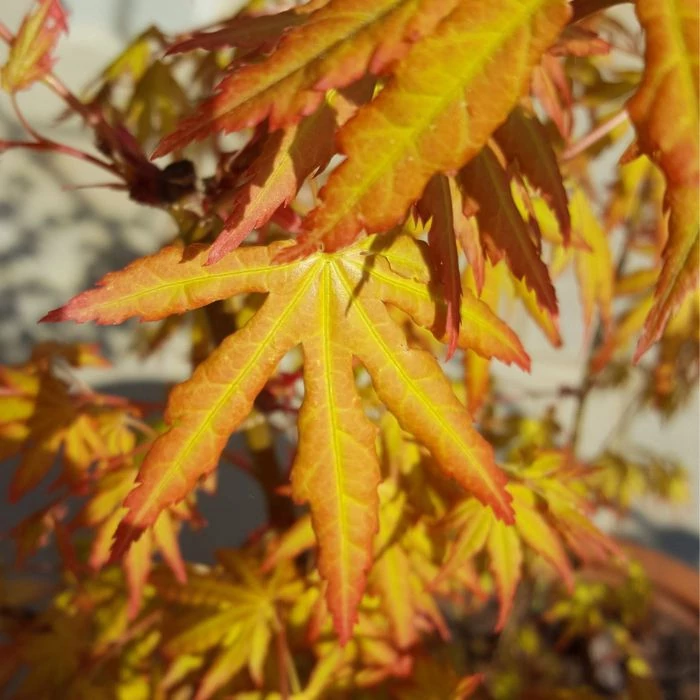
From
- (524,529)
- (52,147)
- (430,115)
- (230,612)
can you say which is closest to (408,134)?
(430,115)

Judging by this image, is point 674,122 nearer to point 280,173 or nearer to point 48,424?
point 280,173

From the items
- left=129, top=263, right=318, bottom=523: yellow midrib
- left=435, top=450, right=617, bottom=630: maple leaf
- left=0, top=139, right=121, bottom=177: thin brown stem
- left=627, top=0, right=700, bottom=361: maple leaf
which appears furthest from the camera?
left=435, top=450, right=617, bottom=630: maple leaf

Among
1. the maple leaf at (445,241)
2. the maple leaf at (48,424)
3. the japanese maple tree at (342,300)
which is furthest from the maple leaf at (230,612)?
the maple leaf at (445,241)

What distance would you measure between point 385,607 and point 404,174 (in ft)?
1.56

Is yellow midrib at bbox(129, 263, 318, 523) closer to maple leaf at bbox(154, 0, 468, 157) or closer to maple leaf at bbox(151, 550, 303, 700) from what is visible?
maple leaf at bbox(154, 0, 468, 157)

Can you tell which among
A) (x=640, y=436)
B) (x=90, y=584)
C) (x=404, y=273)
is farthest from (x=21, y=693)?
(x=640, y=436)

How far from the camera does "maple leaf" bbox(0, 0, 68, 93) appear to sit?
0.45m

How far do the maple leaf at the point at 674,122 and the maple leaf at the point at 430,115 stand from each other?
0.13 ft

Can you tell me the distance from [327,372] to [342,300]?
1.6 inches

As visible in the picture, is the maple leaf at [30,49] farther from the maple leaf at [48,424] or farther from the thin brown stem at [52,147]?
the maple leaf at [48,424]

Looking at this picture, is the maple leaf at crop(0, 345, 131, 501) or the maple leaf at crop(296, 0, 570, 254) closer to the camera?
the maple leaf at crop(296, 0, 570, 254)

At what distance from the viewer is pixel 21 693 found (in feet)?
2.73

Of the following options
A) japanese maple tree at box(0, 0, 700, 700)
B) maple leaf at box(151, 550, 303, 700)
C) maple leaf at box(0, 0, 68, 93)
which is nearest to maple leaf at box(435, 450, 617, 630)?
japanese maple tree at box(0, 0, 700, 700)

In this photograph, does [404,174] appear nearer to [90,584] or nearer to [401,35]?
[401,35]
